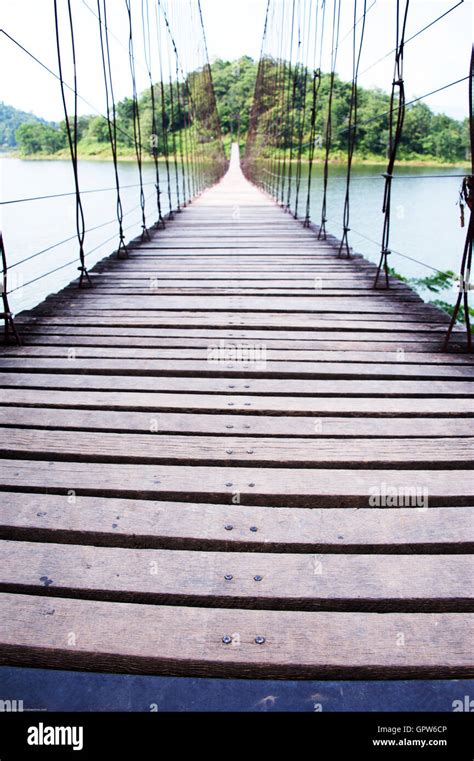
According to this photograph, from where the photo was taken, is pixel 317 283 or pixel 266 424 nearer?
pixel 266 424

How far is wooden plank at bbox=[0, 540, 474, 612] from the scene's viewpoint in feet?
2.39

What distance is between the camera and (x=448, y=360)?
152 centimetres

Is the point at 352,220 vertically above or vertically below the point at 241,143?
below

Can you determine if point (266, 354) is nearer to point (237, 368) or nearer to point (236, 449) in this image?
point (237, 368)

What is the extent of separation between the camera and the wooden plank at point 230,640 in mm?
642

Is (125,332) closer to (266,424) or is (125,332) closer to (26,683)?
(266,424)

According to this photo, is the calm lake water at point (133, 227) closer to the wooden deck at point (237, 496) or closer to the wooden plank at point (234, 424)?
the wooden deck at point (237, 496)

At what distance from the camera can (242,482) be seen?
3.21 feet

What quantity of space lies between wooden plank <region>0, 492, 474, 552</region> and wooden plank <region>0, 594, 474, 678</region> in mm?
126

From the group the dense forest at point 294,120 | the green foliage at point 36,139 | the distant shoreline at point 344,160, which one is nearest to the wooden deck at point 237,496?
the dense forest at point 294,120

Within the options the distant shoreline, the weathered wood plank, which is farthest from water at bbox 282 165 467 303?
the weathered wood plank

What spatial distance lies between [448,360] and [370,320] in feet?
1.31

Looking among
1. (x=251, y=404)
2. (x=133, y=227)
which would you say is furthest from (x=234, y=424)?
(x=133, y=227)
